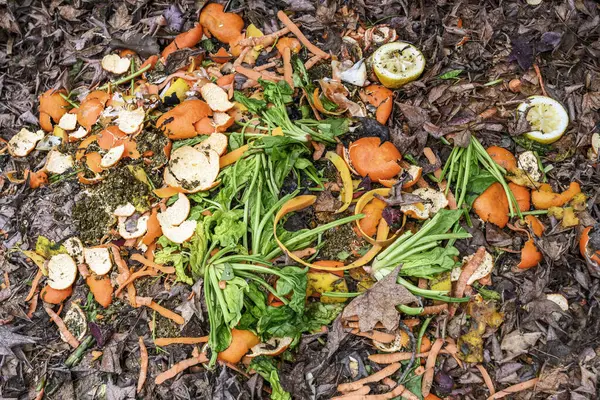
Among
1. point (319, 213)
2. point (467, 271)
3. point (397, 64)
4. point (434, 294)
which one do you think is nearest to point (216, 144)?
point (319, 213)

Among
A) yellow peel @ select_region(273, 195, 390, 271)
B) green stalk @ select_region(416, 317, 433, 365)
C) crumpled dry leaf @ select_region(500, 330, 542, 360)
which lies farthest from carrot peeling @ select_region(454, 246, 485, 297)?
yellow peel @ select_region(273, 195, 390, 271)

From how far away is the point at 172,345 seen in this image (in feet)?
10.9

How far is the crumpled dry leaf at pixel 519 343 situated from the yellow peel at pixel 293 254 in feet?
3.31

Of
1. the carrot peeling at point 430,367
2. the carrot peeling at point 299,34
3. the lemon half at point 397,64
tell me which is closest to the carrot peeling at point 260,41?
the carrot peeling at point 299,34

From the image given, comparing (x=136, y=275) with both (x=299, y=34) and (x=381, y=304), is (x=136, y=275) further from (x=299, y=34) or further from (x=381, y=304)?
(x=299, y=34)

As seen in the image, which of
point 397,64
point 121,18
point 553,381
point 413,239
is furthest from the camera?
point 121,18

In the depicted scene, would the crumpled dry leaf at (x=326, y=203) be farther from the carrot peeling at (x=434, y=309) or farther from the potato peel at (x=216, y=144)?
the carrot peeling at (x=434, y=309)

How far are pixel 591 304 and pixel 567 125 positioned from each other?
1.28 meters

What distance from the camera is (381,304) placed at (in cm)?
319

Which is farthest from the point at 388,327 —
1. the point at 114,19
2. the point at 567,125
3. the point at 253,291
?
the point at 114,19

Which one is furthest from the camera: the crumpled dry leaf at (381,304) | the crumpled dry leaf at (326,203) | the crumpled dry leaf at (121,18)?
the crumpled dry leaf at (121,18)

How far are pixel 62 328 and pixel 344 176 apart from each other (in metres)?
2.23

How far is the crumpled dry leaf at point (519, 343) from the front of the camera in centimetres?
326

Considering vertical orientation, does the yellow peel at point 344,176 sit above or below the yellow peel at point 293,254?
above
